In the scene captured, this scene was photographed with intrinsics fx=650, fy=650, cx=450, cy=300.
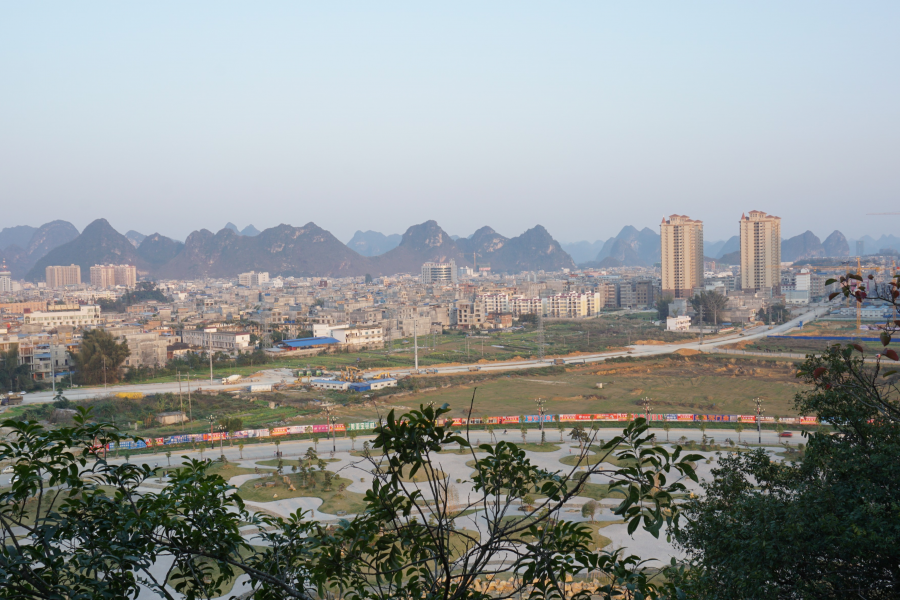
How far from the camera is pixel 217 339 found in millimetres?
29234

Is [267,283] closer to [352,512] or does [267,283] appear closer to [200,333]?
[200,333]

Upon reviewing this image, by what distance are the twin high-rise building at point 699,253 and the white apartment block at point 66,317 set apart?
126 ft

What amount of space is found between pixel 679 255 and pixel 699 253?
2.60 metres

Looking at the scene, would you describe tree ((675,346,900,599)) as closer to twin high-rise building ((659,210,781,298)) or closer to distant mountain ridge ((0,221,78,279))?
twin high-rise building ((659,210,781,298))

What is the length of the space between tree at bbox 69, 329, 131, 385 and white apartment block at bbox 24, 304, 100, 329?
1232 centimetres

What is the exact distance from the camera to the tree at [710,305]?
3821 cm

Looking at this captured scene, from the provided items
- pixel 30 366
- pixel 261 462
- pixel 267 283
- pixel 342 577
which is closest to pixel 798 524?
pixel 342 577

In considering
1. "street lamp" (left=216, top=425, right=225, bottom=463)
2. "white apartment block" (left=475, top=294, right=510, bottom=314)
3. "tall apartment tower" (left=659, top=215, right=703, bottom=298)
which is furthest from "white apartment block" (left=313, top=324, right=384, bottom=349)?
"tall apartment tower" (left=659, top=215, right=703, bottom=298)

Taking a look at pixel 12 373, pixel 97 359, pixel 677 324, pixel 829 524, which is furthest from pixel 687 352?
pixel 829 524

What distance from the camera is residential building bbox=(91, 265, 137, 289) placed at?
75.1 metres

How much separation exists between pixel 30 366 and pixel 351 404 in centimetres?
1179

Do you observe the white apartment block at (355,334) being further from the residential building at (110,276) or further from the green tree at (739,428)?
the residential building at (110,276)

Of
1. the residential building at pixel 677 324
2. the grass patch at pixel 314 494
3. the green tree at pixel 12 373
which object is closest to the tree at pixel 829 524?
the grass patch at pixel 314 494

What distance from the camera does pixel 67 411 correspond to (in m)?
15.3
